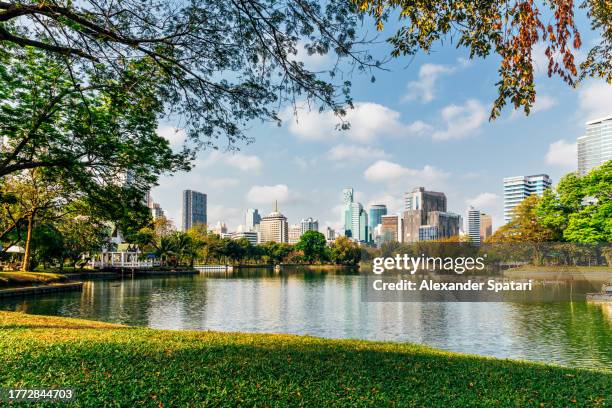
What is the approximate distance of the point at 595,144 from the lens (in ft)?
337

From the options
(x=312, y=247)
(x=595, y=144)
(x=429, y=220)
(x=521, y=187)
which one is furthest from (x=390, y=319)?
(x=521, y=187)

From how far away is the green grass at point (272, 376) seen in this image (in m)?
3.86

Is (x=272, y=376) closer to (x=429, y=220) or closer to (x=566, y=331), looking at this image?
(x=566, y=331)

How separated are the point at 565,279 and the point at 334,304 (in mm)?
18051

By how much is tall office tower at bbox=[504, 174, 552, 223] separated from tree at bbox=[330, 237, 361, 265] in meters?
65.7

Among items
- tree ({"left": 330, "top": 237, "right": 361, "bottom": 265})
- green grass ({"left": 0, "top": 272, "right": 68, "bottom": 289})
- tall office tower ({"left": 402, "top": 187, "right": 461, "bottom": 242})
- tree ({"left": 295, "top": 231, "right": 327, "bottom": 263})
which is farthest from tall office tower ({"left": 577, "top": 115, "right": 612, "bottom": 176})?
green grass ({"left": 0, "top": 272, "right": 68, "bottom": 289})

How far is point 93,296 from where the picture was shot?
24.0m

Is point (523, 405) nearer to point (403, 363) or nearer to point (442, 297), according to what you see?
point (403, 363)

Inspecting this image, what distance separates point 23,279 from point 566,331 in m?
24.9

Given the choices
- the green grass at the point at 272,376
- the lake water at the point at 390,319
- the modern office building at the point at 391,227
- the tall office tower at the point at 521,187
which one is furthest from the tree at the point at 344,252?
the green grass at the point at 272,376

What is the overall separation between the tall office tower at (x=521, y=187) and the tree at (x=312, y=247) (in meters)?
68.3

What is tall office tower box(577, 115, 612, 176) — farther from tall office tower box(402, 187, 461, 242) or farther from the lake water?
the lake water

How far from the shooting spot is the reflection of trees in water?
1027cm

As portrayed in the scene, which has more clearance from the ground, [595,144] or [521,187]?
[595,144]
